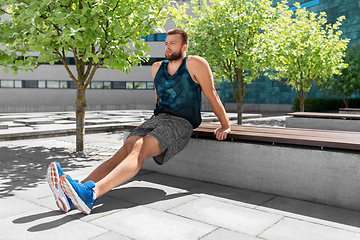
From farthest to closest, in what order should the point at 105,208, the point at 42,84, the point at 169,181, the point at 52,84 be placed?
the point at 52,84 < the point at 42,84 < the point at 169,181 < the point at 105,208

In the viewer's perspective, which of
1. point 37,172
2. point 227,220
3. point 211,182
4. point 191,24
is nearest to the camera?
point 227,220

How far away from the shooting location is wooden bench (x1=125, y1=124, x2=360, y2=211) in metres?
3.72

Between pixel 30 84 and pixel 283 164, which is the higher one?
pixel 30 84

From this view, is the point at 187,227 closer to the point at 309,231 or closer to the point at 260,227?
the point at 260,227

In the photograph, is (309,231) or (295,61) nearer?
(309,231)

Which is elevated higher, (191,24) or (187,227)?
(191,24)

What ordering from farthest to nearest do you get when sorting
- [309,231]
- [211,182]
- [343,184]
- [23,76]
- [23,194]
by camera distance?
[23,76], [211,182], [23,194], [343,184], [309,231]

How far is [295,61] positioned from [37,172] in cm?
1333

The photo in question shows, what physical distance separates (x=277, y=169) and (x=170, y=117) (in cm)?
155

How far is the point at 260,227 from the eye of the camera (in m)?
3.19

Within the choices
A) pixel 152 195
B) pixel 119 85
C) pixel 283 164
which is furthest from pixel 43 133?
pixel 119 85

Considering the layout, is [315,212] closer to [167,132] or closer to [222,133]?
[222,133]

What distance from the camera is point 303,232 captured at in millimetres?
3076

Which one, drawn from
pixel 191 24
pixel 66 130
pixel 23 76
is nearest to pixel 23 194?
pixel 66 130
